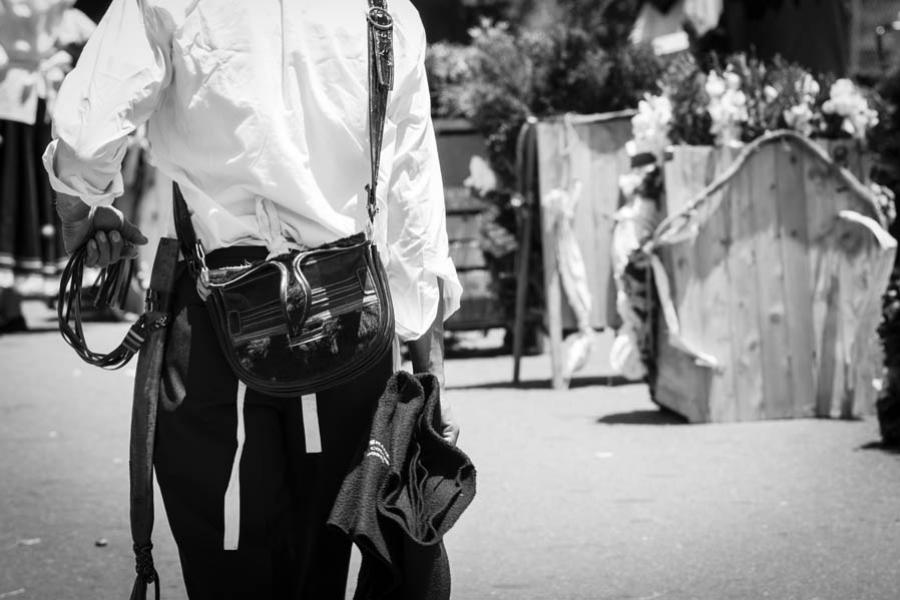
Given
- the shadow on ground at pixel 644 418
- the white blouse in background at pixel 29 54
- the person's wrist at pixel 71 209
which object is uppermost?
the white blouse in background at pixel 29 54

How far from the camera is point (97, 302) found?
10.3ft

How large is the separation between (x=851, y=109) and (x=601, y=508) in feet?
9.02

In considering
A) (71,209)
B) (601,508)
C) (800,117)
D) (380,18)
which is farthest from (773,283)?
(71,209)

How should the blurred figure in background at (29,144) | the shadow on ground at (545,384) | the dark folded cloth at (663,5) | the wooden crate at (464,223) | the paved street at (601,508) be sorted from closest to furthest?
the paved street at (601,508) < the shadow on ground at (545,384) < the wooden crate at (464,223) < the blurred figure in background at (29,144) < the dark folded cloth at (663,5)

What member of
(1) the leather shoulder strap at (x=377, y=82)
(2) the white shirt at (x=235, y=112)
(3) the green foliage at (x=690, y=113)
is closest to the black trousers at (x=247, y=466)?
(2) the white shirt at (x=235, y=112)

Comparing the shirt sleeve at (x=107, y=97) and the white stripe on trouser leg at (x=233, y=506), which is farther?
the white stripe on trouser leg at (x=233, y=506)

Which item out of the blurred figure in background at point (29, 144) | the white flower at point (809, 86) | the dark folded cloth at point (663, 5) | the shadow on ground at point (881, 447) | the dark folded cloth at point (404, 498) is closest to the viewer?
the dark folded cloth at point (404, 498)

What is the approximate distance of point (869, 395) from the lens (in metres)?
7.38

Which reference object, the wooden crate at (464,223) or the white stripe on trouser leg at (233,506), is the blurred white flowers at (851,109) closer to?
the wooden crate at (464,223)

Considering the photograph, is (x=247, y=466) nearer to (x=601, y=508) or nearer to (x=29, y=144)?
(x=601, y=508)

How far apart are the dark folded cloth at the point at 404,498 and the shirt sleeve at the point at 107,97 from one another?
68cm

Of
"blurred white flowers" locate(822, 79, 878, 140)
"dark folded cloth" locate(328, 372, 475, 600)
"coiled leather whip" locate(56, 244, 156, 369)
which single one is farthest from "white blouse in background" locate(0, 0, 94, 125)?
"dark folded cloth" locate(328, 372, 475, 600)

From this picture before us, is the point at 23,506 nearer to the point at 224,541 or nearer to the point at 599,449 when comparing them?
the point at 599,449

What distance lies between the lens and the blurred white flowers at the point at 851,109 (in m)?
7.32
